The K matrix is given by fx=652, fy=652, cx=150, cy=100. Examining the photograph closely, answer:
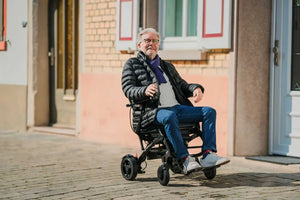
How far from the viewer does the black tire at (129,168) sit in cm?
637

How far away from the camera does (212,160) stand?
19.9 ft

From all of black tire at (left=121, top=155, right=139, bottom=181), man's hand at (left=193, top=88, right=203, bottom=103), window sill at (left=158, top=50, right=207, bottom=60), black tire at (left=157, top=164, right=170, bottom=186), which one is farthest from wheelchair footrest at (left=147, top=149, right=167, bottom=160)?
window sill at (left=158, top=50, right=207, bottom=60)

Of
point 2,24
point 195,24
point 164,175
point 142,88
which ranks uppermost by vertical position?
point 2,24

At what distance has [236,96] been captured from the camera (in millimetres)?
8008

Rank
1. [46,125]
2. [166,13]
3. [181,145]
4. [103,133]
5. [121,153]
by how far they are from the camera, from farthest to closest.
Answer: [46,125], [103,133], [166,13], [121,153], [181,145]

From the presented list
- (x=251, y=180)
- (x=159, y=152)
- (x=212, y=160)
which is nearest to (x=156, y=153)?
(x=159, y=152)

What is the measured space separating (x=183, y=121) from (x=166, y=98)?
1.06 ft

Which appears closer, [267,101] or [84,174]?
[84,174]

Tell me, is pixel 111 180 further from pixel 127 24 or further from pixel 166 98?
pixel 127 24

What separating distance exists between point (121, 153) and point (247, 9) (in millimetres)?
2502

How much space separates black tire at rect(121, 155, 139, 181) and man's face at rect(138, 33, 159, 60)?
1.04 m

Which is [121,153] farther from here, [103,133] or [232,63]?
[232,63]

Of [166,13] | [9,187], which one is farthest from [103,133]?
[9,187]

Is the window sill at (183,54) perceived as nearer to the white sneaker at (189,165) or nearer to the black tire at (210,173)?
the black tire at (210,173)
